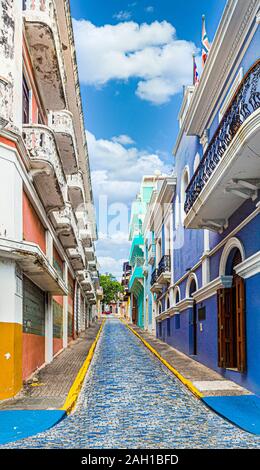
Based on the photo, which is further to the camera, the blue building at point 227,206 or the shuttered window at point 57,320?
the shuttered window at point 57,320

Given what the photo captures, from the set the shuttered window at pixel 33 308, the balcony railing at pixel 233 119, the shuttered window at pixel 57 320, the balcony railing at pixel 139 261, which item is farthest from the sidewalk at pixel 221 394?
the balcony railing at pixel 139 261

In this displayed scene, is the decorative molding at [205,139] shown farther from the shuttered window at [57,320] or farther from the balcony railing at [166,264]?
the balcony railing at [166,264]

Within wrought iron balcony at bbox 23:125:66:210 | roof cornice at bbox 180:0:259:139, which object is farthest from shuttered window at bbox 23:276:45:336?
roof cornice at bbox 180:0:259:139

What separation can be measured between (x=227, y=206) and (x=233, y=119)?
2.61m

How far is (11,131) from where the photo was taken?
1000 centimetres

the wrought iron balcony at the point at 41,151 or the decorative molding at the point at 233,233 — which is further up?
the wrought iron balcony at the point at 41,151

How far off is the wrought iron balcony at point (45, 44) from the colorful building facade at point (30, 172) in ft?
0.07

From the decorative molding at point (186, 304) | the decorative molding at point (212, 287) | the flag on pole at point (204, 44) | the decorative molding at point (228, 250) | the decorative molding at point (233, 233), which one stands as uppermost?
the flag on pole at point (204, 44)

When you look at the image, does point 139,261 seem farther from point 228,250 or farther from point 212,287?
point 228,250

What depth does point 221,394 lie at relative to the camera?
415 inches

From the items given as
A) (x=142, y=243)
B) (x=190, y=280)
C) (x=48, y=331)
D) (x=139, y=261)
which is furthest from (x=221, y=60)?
(x=139, y=261)

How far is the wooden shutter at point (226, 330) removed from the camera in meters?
12.7
